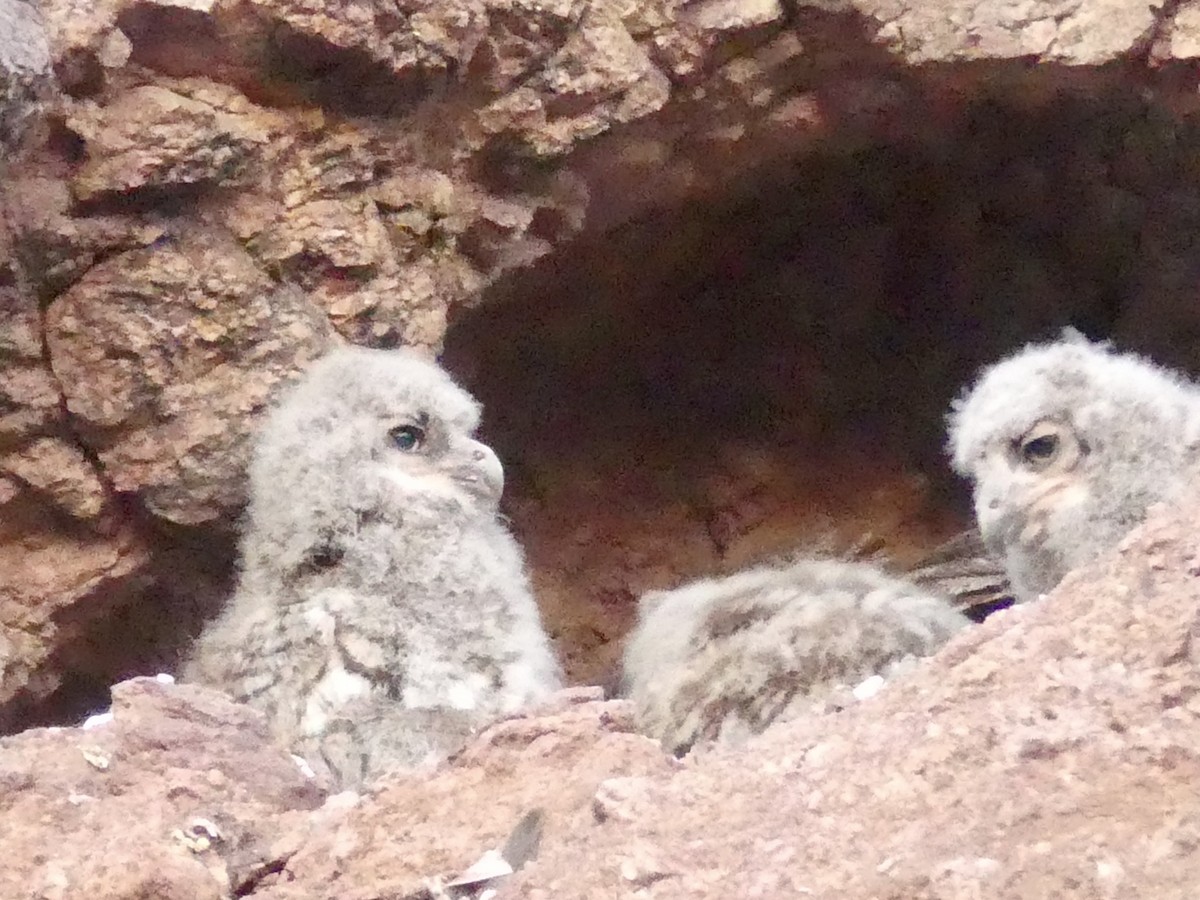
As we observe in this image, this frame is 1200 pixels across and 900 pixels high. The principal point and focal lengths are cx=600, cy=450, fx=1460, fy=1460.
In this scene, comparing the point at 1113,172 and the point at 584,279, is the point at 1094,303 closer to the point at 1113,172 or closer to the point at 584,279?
the point at 1113,172

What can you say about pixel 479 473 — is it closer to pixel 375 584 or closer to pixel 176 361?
pixel 375 584

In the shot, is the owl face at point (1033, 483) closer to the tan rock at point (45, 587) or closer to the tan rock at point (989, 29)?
the tan rock at point (989, 29)

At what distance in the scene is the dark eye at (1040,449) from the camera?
7.75 ft

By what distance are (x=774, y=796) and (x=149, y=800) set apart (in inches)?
28.5

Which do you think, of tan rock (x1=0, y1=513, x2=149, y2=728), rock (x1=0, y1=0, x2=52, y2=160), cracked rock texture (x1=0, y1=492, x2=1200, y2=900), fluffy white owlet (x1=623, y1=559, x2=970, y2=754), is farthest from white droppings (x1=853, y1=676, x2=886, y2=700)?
rock (x1=0, y1=0, x2=52, y2=160)

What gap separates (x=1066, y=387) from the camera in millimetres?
2383

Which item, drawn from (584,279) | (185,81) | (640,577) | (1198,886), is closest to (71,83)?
(185,81)

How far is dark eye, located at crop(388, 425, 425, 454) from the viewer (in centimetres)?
253

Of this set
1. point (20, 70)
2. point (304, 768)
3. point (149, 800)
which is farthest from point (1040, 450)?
point (20, 70)

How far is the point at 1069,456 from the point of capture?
7.68 ft

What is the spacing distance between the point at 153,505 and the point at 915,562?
1988mm

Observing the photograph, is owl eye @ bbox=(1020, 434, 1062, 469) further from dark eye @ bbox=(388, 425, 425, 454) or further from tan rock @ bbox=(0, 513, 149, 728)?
tan rock @ bbox=(0, 513, 149, 728)

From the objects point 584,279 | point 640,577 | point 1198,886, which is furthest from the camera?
point 640,577

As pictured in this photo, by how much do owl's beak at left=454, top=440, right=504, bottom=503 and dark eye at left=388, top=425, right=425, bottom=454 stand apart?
0.08 metres
